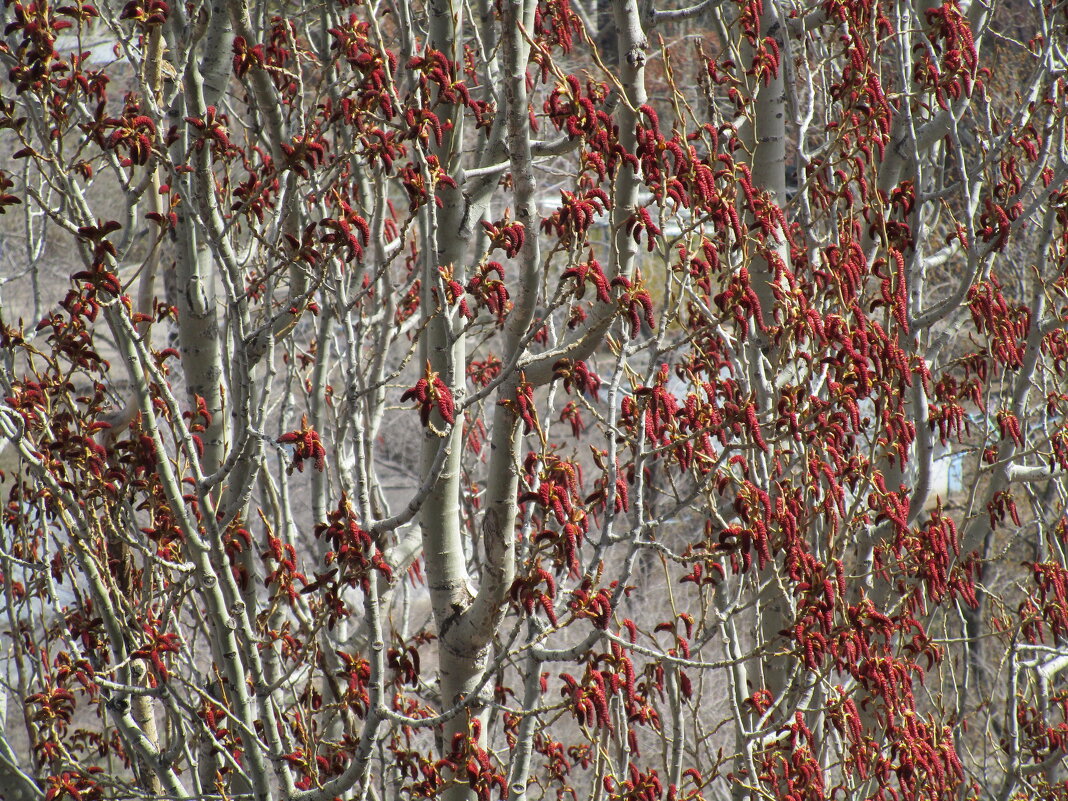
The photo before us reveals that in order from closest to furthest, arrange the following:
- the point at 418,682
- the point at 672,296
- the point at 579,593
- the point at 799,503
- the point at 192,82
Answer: the point at 192,82 < the point at 579,593 < the point at 672,296 < the point at 799,503 < the point at 418,682

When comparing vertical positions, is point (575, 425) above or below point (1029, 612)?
above

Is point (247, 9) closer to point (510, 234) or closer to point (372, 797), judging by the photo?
point (510, 234)

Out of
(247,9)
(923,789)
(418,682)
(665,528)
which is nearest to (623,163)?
(247,9)

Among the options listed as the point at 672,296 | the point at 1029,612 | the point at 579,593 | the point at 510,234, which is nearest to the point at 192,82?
the point at 510,234

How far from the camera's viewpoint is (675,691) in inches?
145

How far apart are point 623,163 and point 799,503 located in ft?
4.75

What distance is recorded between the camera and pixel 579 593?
9.18ft

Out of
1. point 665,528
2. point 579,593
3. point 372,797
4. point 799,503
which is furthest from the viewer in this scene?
point 665,528

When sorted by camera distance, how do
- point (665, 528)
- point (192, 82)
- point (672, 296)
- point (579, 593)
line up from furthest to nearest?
point (665, 528)
point (672, 296)
point (579, 593)
point (192, 82)

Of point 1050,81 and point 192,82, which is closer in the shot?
point 192,82

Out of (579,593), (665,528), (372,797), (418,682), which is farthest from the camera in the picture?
(665,528)

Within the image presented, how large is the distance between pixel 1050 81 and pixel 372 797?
4620mm

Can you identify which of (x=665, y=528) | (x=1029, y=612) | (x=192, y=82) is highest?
(x=192, y=82)

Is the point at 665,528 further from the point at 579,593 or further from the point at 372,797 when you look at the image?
the point at 579,593
